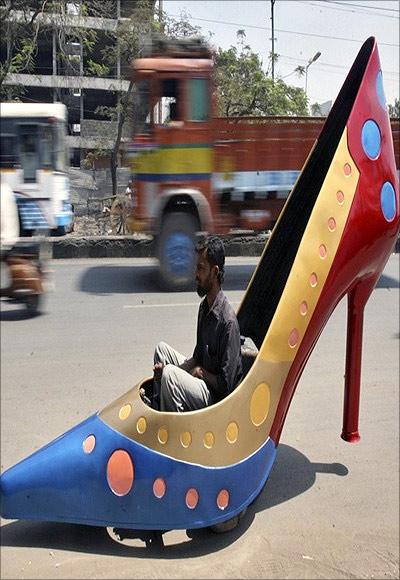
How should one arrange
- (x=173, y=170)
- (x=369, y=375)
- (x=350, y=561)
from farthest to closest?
(x=369, y=375)
(x=350, y=561)
(x=173, y=170)

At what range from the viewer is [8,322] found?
0.92m

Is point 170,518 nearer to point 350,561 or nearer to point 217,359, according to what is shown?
point 217,359

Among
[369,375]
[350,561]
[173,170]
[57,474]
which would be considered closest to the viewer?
[173,170]

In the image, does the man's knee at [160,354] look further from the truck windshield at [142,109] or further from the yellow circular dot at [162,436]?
the truck windshield at [142,109]

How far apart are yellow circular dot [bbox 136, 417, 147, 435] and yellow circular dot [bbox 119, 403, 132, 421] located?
0.02 metres

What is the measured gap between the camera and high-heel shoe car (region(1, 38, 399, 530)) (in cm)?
82

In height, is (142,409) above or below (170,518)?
above

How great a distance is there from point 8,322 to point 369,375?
1.21 m

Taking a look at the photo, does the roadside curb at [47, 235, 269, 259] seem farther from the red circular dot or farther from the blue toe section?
the blue toe section

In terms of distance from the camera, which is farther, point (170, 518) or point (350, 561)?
point (350, 561)

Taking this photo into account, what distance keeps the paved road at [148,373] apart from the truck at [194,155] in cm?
9

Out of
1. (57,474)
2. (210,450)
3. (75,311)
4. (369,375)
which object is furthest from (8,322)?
(369,375)

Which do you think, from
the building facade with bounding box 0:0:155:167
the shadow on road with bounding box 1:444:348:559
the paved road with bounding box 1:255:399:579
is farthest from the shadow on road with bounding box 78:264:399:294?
the shadow on road with bounding box 1:444:348:559

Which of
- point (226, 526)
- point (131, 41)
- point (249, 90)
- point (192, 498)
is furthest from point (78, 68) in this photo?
point (226, 526)
